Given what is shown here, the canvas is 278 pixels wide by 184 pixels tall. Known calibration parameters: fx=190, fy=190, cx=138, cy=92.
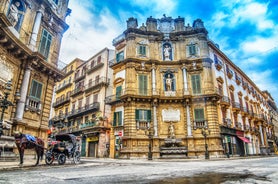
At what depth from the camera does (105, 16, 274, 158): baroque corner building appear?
21219 millimetres

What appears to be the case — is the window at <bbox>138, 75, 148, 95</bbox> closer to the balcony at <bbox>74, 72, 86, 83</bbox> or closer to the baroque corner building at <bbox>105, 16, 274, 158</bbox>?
the baroque corner building at <bbox>105, 16, 274, 158</bbox>

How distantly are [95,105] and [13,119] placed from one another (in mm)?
15874

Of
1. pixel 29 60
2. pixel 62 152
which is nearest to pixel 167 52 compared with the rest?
pixel 29 60

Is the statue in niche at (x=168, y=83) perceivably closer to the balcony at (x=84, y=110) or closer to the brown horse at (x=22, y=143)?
the balcony at (x=84, y=110)

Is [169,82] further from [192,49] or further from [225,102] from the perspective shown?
[225,102]

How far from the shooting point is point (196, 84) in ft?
77.3

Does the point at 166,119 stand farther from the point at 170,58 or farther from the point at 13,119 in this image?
the point at 13,119

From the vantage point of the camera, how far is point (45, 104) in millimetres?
14508

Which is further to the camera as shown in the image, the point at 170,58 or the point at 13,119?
the point at 170,58

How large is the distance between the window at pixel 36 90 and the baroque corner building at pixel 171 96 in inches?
393

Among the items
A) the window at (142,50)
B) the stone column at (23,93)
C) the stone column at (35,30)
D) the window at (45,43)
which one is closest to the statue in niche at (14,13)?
the stone column at (35,30)

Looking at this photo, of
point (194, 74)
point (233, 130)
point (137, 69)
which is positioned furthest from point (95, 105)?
point (233, 130)

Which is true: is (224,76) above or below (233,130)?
above

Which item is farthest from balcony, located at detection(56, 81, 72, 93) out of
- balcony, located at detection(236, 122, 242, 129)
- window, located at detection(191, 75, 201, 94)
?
balcony, located at detection(236, 122, 242, 129)
